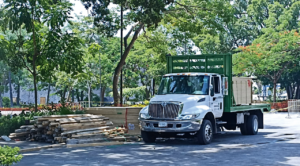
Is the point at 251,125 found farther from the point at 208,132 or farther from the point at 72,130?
the point at 72,130

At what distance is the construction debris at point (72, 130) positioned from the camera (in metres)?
16.3

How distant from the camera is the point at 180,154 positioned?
13.3 meters

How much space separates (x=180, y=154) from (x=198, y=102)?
318 cm

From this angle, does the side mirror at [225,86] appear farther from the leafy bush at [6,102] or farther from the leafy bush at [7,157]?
the leafy bush at [6,102]

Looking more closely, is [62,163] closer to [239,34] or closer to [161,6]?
[161,6]

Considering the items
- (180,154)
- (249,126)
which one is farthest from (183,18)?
(180,154)

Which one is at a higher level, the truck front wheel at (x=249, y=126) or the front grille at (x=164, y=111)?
the front grille at (x=164, y=111)

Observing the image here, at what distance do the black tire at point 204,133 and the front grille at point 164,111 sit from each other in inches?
42.1

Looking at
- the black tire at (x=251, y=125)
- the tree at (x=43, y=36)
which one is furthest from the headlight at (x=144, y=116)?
the tree at (x=43, y=36)

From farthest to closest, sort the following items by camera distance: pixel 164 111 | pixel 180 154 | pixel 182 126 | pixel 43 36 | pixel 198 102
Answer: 1. pixel 43 36
2. pixel 198 102
3. pixel 164 111
4. pixel 182 126
5. pixel 180 154

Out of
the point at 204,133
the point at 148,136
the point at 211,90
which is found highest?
the point at 211,90

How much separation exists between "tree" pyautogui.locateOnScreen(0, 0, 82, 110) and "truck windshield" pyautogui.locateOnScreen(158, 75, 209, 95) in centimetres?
597

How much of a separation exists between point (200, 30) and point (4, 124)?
627 inches

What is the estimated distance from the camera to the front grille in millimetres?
15570
